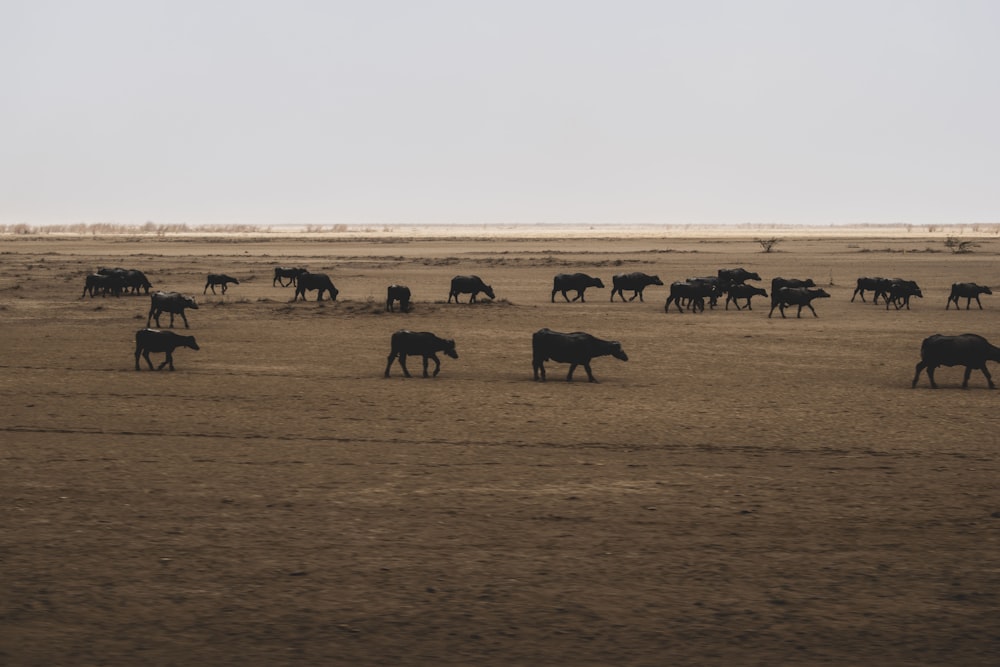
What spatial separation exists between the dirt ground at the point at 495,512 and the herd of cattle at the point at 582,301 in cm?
53

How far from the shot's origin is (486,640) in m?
7.37

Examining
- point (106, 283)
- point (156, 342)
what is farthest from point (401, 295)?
point (106, 283)

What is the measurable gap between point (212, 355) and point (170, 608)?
1638cm

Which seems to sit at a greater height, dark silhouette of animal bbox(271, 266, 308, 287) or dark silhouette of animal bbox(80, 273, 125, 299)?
dark silhouette of animal bbox(271, 266, 308, 287)

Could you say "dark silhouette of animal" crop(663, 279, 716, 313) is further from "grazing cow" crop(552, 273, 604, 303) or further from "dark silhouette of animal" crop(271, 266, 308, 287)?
"dark silhouette of animal" crop(271, 266, 308, 287)

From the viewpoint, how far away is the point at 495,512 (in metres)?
10.6

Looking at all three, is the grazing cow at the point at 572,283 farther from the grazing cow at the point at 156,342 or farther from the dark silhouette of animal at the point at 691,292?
the grazing cow at the point at 156,342

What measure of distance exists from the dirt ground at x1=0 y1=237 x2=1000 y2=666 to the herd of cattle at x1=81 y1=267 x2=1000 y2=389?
0.53 m

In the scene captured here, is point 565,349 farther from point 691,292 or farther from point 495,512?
point 691,292

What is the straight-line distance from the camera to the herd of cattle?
19125mm

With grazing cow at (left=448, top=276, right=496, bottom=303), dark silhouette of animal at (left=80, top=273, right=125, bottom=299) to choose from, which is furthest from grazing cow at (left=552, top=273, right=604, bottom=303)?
dark silhouette of animal at (left=80, top=273, right=125, bottom=299)

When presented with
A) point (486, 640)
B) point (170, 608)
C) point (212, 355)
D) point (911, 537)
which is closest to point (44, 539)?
point (170, 608)

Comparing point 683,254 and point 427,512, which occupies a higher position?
point 683,254

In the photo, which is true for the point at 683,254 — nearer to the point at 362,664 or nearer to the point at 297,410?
the point at 297,410
